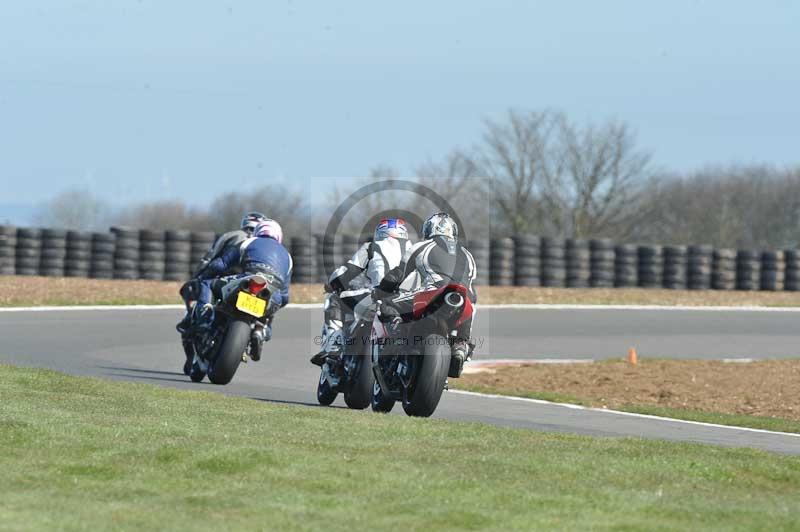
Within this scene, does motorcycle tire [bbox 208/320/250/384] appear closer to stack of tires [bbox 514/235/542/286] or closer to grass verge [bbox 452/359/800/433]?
grass verge [bbox 452/359/800/433]

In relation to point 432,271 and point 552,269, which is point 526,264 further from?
point 432,271

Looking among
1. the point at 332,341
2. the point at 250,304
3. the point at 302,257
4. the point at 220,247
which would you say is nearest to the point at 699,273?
the point at 302,257

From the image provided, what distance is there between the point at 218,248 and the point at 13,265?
17.4 metres

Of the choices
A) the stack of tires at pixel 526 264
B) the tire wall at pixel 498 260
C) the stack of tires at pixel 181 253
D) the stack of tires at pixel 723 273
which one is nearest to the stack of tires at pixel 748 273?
the tire wall at pixel 498 260

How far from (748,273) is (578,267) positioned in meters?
3.94

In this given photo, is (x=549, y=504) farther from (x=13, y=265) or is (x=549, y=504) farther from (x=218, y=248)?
(x=13, y=265)

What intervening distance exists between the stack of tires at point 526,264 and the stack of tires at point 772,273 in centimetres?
520

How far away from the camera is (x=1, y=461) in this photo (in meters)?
8.54

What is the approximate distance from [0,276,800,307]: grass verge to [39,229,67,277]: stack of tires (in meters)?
0.41

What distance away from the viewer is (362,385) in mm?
13117

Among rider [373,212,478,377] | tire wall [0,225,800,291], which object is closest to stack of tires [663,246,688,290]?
tire wall [0,225,800,291]

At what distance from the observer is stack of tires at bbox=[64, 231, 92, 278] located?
31.6 m

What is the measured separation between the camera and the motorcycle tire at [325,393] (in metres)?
13.6

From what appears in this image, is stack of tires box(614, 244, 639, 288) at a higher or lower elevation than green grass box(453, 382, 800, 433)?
higher
